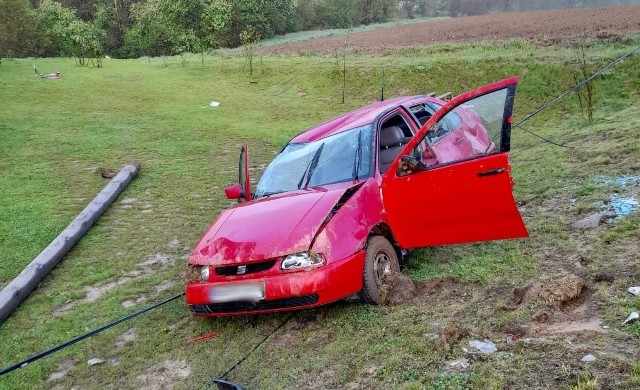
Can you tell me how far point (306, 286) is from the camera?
3.92 metres

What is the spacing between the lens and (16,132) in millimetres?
14320

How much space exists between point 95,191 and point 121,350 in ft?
19.5

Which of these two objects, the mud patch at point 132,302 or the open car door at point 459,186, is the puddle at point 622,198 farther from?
the mud patch at point 132,302

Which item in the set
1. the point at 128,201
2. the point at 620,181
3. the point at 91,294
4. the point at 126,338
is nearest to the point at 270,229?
the point at 126,338

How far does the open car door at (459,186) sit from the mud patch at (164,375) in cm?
205

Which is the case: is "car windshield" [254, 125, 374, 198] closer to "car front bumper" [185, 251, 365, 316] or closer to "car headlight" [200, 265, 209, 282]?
"car front bumper" [185, 251, 365, 316]

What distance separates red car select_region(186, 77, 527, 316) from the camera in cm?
400

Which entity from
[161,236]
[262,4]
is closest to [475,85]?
[161,236]

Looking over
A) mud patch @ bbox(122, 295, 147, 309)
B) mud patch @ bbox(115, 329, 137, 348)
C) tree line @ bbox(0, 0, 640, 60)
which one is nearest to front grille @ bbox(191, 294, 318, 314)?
mud patch @ bbox(115, 329, 137, 348)

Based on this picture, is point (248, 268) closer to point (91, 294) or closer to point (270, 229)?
point (270, 229)

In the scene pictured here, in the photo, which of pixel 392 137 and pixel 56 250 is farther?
pixel 56 250

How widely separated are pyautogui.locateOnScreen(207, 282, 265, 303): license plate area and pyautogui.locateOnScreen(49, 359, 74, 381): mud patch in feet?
4.36

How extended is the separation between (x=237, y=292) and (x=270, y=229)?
1.81ft

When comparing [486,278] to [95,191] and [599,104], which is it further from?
[599,104]
